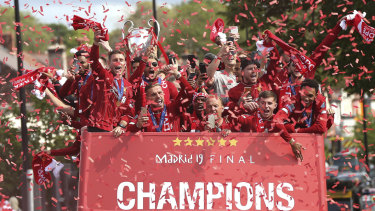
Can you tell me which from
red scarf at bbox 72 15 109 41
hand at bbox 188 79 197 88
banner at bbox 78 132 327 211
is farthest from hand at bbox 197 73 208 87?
banner at bbox 78 132 327 211

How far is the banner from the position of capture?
6840 mm

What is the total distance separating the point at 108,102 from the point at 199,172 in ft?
7.49

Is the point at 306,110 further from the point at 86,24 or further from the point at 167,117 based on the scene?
the point at 86,24

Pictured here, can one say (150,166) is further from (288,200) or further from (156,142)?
(288,200)

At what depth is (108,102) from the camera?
8.82m

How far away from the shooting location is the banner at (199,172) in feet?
22.4

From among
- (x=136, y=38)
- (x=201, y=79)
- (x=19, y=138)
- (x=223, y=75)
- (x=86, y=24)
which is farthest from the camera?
(x=19, y=138)

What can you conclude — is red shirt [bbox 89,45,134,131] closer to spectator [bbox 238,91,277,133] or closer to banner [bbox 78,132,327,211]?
spectator [bbox 238,91,277,133]

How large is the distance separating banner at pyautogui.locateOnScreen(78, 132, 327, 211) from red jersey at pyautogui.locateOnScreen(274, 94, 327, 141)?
536 mm

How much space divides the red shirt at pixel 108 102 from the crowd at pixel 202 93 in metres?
0.01

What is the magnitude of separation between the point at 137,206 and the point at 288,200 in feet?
4.61

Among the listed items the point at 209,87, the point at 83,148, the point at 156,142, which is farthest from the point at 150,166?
the point at 209,87

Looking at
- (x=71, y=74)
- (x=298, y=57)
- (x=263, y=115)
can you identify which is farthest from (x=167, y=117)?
(x=71, y=74)

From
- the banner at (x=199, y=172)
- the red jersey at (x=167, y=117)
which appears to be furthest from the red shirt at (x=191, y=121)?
the banner at (x=199, y=172)
